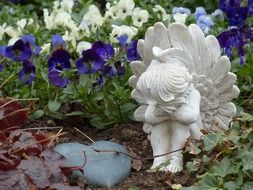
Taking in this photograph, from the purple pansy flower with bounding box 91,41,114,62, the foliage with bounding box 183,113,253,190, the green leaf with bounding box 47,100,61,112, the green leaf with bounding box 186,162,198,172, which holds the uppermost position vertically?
the purple pansy flower with bounding box 91,41,114,62

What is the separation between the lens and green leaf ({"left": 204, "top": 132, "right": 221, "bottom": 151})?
3.59 meters

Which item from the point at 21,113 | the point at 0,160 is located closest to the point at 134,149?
the point at 21,113

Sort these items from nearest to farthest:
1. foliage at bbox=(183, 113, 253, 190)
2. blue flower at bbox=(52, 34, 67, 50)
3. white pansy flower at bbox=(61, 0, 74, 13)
→ foliage at bbox=(183, 113, 253, 190)
blue flower at bbox=(52, 34, 67, 50)
white pansy flower at bbox=(61, 0, 74, 13)

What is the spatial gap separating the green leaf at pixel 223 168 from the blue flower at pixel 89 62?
932 millimetres

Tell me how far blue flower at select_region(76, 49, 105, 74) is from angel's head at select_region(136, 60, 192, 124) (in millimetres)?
526

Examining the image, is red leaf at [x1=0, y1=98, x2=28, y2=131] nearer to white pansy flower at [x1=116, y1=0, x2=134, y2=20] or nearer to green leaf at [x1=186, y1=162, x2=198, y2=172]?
green leaf at [x1=186, y1=162, x2=198, y2=172]

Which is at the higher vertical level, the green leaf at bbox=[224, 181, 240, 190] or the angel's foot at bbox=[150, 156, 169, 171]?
the green leaf at bbox=[224, 181, 240, 190]

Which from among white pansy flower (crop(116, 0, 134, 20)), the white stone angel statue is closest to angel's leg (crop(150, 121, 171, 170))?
the white stone angel statue

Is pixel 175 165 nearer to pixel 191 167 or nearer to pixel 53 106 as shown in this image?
pixel 191 167

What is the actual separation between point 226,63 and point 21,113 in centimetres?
85

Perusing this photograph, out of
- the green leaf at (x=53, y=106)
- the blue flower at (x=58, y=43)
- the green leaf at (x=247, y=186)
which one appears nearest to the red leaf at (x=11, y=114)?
the green leaf at (x=53, y=106)

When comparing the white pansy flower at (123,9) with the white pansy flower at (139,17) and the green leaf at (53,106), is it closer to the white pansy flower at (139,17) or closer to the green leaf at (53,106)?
the white pansy flower at (139,17)

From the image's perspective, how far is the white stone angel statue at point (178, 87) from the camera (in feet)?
12.0

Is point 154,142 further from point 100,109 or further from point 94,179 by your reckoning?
point 100,109
